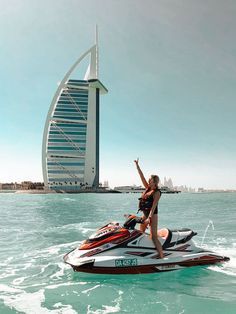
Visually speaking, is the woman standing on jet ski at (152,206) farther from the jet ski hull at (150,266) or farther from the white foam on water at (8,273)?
the white foam on water at (8,273)

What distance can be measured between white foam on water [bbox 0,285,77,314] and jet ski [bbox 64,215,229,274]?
4.16ft

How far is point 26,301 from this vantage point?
5.57 metres

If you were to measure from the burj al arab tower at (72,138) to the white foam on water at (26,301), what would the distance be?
113 m

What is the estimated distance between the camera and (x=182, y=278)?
6953 mm

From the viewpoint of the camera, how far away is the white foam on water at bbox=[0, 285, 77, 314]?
5145 millimetres

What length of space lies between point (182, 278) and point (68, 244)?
5.54 m

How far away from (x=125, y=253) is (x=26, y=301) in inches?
95.3

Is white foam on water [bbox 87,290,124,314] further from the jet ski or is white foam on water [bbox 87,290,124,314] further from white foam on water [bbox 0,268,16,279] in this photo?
white foam on water [bbox 0,268,16,279]

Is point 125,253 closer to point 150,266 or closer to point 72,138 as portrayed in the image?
point 150,266

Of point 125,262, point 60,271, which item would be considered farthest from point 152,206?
point 60,271

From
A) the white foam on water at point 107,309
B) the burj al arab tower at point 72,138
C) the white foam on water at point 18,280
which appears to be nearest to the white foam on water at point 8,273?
the white foam on water at point 18,280

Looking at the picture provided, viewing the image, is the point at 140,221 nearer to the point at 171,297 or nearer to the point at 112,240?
the point at 112,240

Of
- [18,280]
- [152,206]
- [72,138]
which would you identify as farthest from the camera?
[72,138]

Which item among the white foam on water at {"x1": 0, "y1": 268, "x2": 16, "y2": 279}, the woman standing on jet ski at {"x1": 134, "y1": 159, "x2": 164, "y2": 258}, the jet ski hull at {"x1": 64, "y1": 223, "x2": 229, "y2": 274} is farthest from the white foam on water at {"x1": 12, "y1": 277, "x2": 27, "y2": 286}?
the woman standing on jet ski at {"x1": 134, "y1": 159, "x2": 164, "y2": 258}
